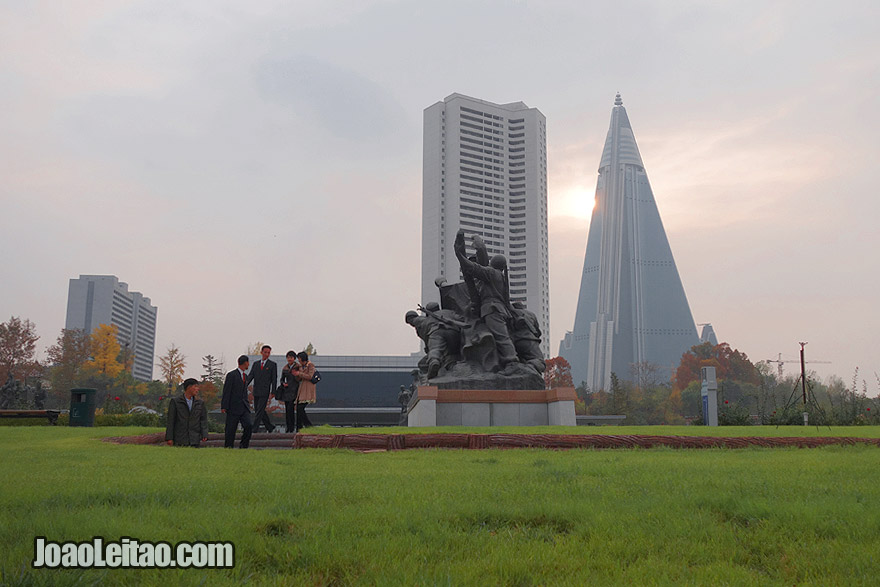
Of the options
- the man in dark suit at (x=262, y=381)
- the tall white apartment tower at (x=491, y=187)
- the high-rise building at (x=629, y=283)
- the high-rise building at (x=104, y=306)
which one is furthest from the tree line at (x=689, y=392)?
the high-rise building at (x=104, y=306)

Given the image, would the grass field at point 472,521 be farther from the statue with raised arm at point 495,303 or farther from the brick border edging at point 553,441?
the statue with raised arm at point 495,303

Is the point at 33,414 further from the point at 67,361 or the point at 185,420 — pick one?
the point at 67,361

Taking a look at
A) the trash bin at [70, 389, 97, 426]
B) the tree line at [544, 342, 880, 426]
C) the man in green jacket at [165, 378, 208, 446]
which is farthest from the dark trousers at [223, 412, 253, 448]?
the tree line at [544, 342, 880, 426]

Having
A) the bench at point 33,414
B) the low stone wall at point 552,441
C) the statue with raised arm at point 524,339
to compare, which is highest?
the statue with raised arm at point 524,339

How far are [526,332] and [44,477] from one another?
15.4 metres

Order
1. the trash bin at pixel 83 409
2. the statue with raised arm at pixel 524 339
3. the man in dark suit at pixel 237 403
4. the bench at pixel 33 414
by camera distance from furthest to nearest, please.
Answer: the bench at pixel 33 414 < the trash bin at pixel 83 409 < the statue with raised arm at pixel 524 339 < the man in dark suit at pixel 237 403

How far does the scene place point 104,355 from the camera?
6197cm

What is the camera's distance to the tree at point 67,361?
2323 inches

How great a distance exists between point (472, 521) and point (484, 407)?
13.7 m

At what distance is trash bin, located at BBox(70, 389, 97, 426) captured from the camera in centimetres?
2211

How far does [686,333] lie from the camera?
14912 centimetres

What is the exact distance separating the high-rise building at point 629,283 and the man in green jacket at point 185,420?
136934mm

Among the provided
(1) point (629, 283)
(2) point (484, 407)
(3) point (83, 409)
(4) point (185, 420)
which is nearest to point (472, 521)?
(4) point (185, 420)

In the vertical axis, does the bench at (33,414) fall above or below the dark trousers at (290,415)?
below
